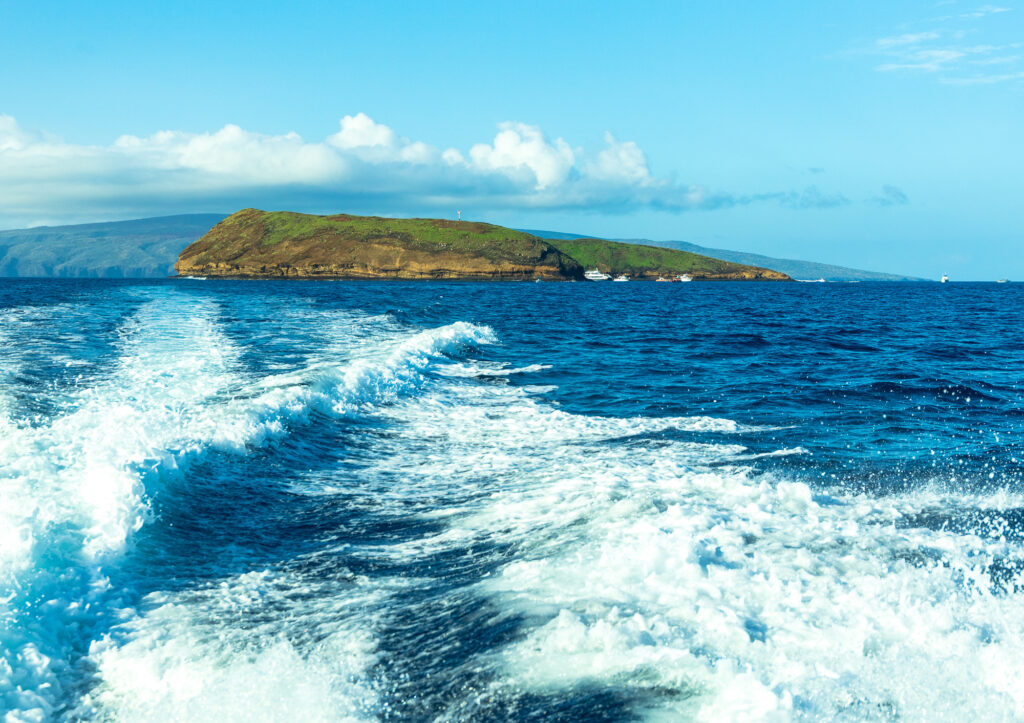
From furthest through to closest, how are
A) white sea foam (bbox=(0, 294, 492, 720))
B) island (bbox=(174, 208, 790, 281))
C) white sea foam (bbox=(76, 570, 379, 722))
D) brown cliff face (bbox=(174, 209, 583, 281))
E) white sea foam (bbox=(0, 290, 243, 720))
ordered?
brown cliff face (bbox=(174, 209, 583, 281))
island (bbox=(174, 208, 790, 281))
white sea foam (bbox=(0, 290, 243, 720))
white sea foam (bbox=(0, 294, 492, 720))
white sea foam (bbox=(76, 570, 379, 722))

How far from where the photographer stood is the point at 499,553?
7258mm

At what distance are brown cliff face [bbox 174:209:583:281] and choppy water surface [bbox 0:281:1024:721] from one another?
139 metres

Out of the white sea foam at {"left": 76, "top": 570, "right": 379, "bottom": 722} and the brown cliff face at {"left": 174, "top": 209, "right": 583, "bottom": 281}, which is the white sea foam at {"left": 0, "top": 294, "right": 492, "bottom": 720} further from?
the brown cliff face at {"left": 174, "top": 209, "right": 583, "bottom": 281}

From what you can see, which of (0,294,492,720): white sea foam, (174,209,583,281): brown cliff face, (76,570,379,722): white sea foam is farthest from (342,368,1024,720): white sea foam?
(174,209,583,281): brown cliff face

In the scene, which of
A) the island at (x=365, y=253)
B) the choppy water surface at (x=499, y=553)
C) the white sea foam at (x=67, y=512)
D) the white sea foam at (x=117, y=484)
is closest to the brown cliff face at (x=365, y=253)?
the island at (x=365, y=253)

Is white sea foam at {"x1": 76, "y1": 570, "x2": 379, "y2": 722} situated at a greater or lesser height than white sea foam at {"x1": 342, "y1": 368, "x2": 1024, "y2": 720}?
lesser

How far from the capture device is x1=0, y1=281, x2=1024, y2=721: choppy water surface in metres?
4.80

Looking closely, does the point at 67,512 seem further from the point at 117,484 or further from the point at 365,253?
the point at 365,253

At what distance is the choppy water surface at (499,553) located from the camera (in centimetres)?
480

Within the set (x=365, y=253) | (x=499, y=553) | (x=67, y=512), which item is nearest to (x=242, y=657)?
(x=499, y=553)

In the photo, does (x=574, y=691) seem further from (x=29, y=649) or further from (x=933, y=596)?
(x=29, y=649)

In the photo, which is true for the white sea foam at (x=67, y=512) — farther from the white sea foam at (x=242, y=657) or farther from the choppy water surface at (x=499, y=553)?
the white sea foam at (x=242, y=657)

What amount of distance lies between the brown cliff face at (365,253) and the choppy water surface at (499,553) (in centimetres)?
13859

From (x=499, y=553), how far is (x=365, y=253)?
154 m
